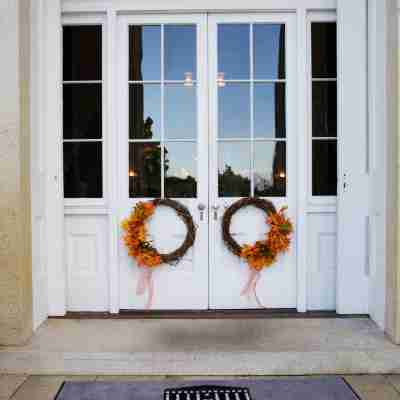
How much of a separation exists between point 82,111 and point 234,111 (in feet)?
4.01

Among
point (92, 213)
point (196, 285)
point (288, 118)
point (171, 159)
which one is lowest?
point (196, 285)

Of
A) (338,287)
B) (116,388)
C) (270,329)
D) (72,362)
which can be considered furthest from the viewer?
(338,287)

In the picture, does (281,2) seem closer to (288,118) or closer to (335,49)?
(335,49)

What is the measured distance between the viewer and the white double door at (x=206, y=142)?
3.63 metres

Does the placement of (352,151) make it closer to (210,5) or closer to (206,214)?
(206,214)

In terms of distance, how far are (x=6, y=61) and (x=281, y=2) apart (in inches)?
81.6

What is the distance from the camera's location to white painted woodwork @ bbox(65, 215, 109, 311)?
3.66 meters

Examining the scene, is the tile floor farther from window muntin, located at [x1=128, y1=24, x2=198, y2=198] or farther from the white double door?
window muntin, located at [x1=128, y1=24, x2=198, y2=198]

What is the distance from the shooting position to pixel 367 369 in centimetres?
293

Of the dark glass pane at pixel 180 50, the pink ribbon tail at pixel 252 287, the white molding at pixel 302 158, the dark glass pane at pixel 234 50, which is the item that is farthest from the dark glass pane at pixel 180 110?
the pink ribbon tail at pixel 252 287

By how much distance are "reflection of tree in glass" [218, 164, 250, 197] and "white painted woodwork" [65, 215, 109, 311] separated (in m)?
0.98

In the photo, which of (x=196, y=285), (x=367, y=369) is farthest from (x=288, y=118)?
(x=367, y=369)

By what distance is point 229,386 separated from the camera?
2758 mm

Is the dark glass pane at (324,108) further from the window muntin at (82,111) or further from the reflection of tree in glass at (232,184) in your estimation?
the window muntin at (82,111)
